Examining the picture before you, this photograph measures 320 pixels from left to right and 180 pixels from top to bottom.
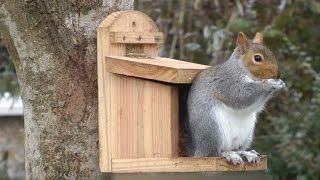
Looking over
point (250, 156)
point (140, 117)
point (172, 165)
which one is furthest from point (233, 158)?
point (140, 117)

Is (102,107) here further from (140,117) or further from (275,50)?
(275,50)

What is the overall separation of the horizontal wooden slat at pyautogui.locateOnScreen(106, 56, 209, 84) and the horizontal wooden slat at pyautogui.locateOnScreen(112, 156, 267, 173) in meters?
0.24

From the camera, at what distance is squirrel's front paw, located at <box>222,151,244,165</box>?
9.12 feet

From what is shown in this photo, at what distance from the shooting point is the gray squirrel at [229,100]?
2855 mm

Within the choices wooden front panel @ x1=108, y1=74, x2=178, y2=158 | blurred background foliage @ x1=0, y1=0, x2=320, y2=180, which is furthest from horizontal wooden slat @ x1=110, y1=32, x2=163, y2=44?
blurred background foliage @ x1=0, y1=0, x2=320, y2=180

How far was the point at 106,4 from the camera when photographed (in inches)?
117

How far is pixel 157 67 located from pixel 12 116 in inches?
197

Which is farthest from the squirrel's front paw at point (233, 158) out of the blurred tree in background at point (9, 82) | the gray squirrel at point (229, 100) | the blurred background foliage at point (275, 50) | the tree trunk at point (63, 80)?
the blurred tree in background at point (9, 82)

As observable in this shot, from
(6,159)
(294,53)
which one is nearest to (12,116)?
(6,159)

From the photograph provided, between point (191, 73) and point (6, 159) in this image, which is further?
point (6, 159)

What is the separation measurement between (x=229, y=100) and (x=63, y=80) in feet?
1.75

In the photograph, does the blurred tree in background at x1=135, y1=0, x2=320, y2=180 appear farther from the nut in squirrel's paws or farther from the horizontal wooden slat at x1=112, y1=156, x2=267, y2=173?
the horizontal wooden slat at x1=112, y1=156, x2=267, y2=173

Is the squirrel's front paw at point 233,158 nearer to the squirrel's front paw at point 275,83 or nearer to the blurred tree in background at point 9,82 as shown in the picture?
the squirrel's front paw at point 275,83

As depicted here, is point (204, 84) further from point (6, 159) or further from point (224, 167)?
point (6, 159)
